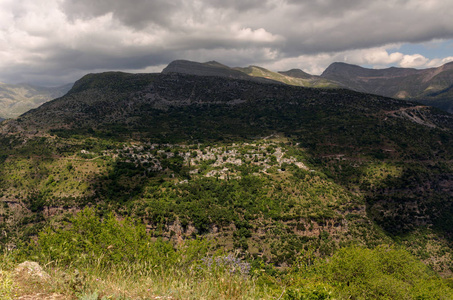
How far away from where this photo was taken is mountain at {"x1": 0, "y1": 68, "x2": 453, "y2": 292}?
59406mm

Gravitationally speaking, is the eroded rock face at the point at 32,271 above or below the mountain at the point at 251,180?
above

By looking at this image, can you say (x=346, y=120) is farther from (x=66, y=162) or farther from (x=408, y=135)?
(x=66, y=162)

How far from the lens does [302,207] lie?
66.2 meters

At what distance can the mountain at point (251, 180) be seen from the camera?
59.4 m

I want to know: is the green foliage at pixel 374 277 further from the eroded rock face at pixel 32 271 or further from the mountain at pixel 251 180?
the eroded rock face at pixel 32 271

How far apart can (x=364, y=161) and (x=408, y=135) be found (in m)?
39.4

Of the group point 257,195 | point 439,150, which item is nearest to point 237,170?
point 257,195

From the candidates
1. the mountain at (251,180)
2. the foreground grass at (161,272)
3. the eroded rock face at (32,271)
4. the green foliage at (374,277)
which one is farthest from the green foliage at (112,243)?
the green foliage at (374,277)

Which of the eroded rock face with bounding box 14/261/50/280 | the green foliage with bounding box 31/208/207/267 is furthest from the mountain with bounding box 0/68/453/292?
the eroded rock face with bounding box 14/261/50/280

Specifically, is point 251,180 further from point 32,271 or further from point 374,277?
point 32,271

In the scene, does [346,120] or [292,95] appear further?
[292,95]

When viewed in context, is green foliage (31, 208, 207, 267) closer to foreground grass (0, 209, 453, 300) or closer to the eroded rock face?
foreground grass (0, 209, 453, 300)

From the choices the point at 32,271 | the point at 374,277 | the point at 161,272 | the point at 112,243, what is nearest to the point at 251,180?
the point at 374,277

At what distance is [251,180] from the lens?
79312mm
